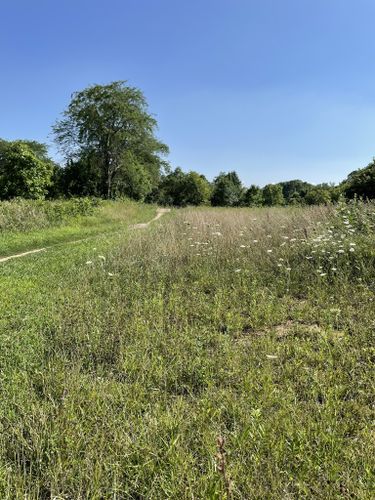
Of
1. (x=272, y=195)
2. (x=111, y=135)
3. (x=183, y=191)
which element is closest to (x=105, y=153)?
(x=111, y=135)

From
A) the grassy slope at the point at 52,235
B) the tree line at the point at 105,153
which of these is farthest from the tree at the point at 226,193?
the grassy slope at the point at 52,235

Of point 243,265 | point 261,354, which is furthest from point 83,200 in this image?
point 261,354

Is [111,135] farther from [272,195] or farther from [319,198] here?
[272,195]

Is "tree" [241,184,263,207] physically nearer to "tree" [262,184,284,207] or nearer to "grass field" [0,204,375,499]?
"tree" [262,184,284,207]

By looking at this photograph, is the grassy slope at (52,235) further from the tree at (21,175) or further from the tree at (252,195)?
the tree at (252,195)

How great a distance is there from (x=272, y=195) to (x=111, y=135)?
4057 centimetres

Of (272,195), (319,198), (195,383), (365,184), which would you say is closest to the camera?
(195,383)

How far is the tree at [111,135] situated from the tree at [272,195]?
3378cm

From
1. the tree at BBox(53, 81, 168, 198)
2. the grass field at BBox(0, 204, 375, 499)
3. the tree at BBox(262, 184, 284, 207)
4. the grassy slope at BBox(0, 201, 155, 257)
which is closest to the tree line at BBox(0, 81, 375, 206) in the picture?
the tree at BBox(53, 81, 168, 198)

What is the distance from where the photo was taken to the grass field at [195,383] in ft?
7.61

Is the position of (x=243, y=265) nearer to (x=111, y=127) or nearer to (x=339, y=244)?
(x=339, y=244)

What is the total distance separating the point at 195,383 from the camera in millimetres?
3480

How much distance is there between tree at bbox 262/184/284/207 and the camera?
2945 inches

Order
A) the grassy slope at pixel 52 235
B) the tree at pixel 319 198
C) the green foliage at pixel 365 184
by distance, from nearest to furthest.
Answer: the grassy slope at pixel 52 235 → the tree at pixel 319 198 → the green foliage at pixel 365 184
